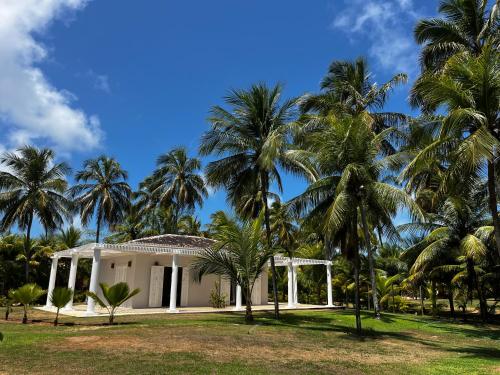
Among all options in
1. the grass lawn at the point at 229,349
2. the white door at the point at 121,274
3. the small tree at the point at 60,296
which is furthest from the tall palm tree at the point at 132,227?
the small tree at the point at 60,296

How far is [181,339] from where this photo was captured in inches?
413

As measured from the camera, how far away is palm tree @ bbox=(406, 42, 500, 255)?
9.95 m

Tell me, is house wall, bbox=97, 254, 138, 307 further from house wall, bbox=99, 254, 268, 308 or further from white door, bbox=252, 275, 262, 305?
white door, bbox=252, 275, 262, 305

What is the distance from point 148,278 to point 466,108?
1652 centimetres

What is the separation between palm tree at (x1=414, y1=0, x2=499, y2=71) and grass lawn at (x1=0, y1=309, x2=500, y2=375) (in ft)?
36.3

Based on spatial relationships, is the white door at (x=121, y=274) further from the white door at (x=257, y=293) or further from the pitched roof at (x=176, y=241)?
the white door at (x=257, y=293)

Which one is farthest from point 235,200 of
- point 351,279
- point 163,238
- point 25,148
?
point 25,148

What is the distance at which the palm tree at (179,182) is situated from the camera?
33594mm

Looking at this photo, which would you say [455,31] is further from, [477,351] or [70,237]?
[70,237]

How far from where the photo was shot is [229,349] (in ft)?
31.2

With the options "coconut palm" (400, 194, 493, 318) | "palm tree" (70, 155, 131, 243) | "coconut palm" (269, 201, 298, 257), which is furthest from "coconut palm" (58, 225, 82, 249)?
"coconut palm" (400, 194, 493, 318)

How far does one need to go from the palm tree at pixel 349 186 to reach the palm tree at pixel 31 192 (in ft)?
61.9

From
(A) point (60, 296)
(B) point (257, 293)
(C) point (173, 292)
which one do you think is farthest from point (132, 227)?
(A) point (60, 296)

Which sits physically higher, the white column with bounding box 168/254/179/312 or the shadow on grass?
the white column with bounding box 168/254/179/312
